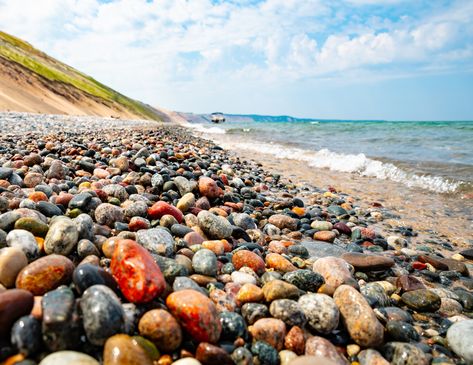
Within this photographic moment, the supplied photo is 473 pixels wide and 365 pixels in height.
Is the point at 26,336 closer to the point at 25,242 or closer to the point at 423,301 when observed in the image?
the point at 25,242

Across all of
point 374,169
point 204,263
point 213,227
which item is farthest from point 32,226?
point 374,169

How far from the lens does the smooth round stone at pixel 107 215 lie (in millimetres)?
2801

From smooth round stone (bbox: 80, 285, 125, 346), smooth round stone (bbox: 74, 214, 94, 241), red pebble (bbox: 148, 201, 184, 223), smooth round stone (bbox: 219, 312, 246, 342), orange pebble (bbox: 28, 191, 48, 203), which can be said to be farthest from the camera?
red pebble (bbox: 148, 201, 184, 223)

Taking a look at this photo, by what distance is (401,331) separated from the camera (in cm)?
202

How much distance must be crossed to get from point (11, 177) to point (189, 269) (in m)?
2.53

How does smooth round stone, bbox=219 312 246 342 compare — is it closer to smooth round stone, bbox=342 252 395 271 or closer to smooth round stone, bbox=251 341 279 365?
smooth round stone, bbox=251 341 279 365

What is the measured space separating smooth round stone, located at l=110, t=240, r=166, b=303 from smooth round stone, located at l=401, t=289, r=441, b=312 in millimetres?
1928

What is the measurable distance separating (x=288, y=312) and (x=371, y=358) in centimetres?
51

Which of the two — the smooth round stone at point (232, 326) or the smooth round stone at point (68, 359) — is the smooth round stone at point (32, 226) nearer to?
the smooth round stone at point (68, 359)

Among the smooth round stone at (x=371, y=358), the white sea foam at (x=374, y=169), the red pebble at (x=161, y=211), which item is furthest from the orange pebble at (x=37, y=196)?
the white sea foam at (x=374, y=169)

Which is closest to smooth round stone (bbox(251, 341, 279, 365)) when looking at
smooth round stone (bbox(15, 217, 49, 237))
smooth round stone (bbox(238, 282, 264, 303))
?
smooth round stone (bbox(238, 282, 264, 303))

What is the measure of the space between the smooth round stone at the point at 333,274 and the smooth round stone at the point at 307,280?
56 millimetres

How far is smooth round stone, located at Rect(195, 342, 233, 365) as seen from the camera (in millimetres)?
1542

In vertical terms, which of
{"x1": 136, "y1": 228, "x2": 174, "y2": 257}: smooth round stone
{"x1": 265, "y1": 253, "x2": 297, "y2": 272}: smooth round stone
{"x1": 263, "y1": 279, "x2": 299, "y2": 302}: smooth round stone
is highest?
{"x1": 136, "y1": 228, "x2": 174, "y2": 257}: smooth round stone
